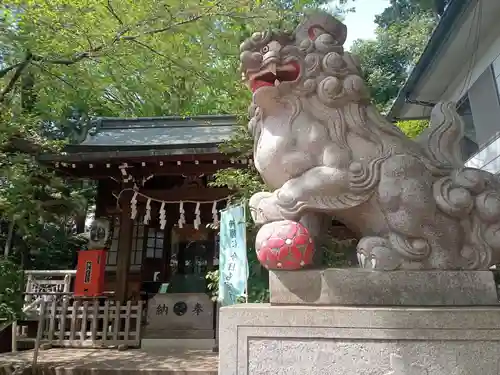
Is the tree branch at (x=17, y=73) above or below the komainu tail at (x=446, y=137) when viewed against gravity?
above

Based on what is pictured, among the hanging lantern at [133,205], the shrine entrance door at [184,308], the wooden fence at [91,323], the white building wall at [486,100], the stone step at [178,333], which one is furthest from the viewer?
the hanging lantern at [133,205]

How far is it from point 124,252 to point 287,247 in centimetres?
707

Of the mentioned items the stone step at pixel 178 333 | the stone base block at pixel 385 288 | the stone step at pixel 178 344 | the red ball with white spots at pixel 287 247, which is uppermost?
the red ball with white spots at pixel 287 247

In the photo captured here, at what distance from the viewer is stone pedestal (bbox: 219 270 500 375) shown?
2021 millimetres

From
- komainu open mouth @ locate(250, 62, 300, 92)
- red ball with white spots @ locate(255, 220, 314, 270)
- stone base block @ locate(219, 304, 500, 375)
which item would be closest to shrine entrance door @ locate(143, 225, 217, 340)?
stone base block @ locate(219, 304, 500, 375)

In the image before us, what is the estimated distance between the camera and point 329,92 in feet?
8.15

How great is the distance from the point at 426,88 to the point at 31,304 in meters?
8.96

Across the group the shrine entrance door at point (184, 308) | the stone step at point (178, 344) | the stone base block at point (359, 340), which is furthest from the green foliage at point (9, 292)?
the stone base block at point (359, 340)

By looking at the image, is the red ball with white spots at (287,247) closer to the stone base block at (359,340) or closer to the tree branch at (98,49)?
the stone base block at (359,340)

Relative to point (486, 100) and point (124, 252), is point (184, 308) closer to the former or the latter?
point (124, 252)

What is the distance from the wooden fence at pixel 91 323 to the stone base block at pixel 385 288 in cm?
626

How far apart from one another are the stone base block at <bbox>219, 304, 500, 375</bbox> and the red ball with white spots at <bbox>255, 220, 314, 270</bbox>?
25cm

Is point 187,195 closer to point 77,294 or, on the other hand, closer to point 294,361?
point 77,294

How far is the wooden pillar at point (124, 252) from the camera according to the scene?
8344mm
